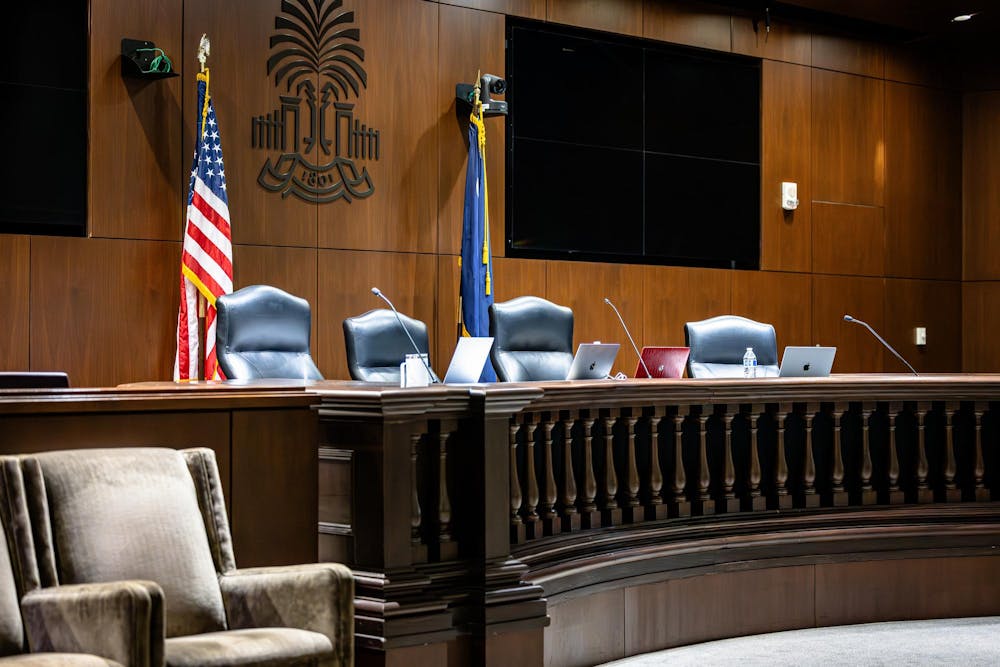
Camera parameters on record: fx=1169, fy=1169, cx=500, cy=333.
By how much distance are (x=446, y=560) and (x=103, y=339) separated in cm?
333

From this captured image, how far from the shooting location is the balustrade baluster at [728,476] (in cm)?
454

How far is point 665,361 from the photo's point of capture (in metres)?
4.98

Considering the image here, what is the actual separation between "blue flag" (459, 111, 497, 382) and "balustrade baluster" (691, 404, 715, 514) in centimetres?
264

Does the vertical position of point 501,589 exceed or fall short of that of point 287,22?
it falls short

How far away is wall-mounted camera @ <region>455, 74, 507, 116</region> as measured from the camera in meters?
7.10

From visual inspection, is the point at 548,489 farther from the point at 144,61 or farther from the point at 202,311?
the point at 144,61

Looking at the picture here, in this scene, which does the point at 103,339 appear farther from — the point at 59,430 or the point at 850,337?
the point at 850,337

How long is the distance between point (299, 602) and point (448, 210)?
476cm

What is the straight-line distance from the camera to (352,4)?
691cm

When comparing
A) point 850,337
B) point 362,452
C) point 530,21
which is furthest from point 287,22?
point 850,337

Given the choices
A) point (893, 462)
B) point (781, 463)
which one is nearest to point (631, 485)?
point (781, 463)

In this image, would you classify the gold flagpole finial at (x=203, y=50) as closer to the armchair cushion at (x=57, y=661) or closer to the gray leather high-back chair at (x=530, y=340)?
the gray leather high-back chair at (x=530, y=340)

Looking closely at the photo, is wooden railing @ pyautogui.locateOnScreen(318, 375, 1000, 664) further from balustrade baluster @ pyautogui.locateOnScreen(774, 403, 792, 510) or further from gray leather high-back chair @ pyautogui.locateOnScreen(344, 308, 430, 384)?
gray leather high-back chair @ pyautogui.locateOnScreen(344, 308, 430, 384)

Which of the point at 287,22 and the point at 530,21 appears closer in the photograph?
the point at 287,22
